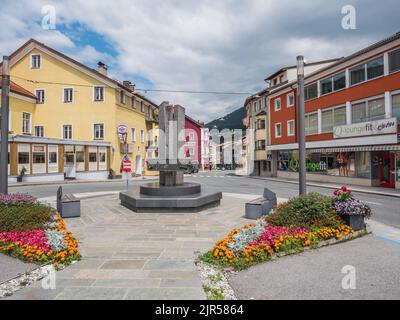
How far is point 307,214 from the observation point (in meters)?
7.06

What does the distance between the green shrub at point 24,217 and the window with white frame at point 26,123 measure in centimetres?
2810

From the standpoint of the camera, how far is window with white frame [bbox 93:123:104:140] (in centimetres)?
3294

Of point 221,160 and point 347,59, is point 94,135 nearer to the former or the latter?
point 347,59

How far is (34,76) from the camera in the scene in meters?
32.9

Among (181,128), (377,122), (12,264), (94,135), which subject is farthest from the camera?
(94,135)

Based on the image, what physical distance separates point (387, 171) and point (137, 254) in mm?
22172

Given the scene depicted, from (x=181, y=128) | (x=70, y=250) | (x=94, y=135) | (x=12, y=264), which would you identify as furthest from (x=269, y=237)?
(x=94, y=135)

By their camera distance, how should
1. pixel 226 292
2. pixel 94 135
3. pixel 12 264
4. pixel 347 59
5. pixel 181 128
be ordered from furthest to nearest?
pixel 94 135 < pixel 347 59 < pixel 181 128 < pixel 12 264 < pixel 226 292

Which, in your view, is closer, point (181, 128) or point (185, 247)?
point (185, 247)

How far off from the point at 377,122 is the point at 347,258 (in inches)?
743

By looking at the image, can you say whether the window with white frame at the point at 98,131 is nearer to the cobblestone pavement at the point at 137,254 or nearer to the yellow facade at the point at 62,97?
the yellow facade at the point at 62,97

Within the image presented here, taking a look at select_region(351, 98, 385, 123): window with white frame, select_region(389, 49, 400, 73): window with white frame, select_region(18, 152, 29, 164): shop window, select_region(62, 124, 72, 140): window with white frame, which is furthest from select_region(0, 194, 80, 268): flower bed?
select_region(62, 124, 72, 140): window with white frame

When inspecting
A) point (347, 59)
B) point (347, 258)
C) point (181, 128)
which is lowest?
point (347, 258)

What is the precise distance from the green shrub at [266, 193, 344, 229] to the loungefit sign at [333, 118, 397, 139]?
51.9 feet
